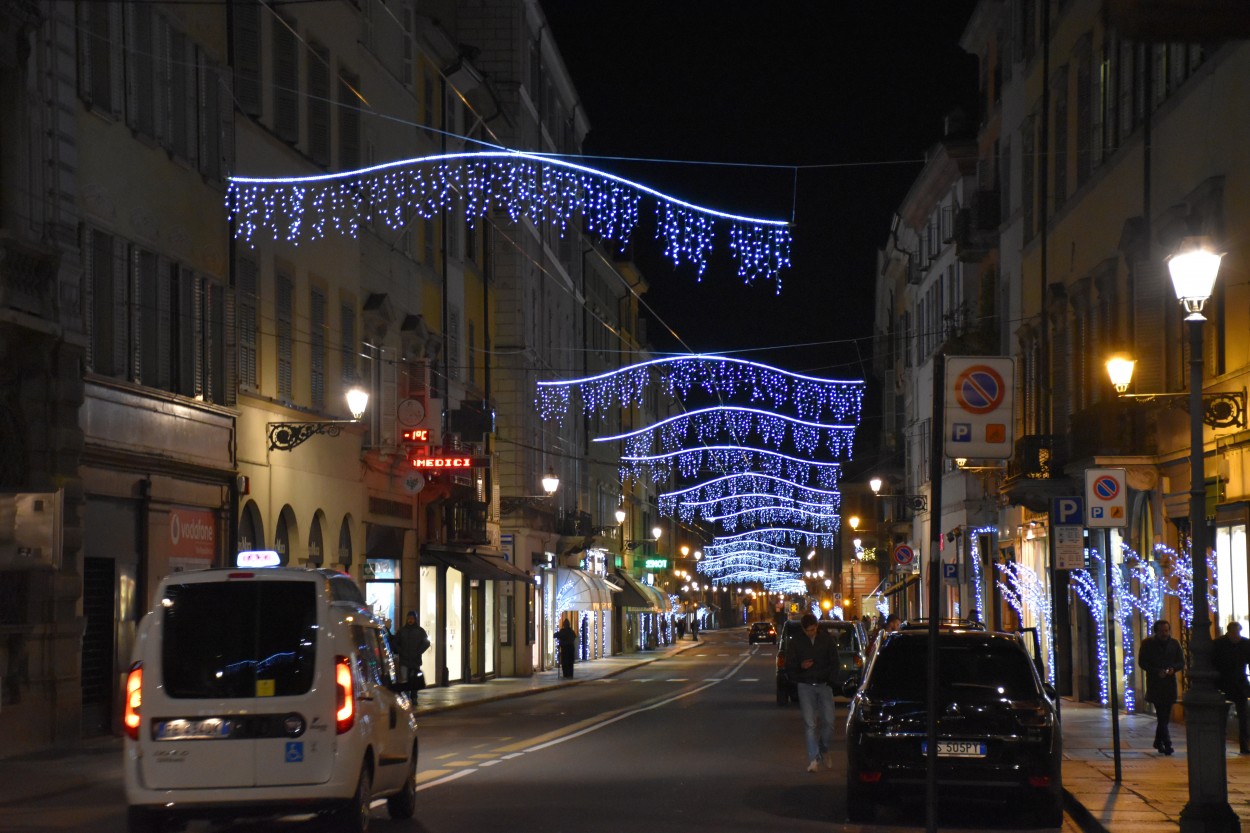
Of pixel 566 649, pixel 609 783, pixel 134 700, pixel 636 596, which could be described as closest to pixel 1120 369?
pixel 609 783

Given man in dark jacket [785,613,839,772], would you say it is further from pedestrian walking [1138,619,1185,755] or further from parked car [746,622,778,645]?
parked car [746,622,778,645]

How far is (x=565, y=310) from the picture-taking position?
66812 mm

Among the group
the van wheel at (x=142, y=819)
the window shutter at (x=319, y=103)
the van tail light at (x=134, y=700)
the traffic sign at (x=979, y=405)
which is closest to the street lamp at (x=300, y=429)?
the window shutter at (x=319, y=103)

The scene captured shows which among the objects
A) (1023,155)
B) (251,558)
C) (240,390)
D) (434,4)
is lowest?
(251,558)

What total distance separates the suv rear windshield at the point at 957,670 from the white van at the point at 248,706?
4.61 metres

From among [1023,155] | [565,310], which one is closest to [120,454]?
[1023,155]

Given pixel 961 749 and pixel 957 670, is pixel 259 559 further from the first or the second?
pixel 961 749

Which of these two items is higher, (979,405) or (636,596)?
(979,405)

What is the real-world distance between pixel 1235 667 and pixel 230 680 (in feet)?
43.5

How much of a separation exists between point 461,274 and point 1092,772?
106ft

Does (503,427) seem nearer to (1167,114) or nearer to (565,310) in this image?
(565,310)

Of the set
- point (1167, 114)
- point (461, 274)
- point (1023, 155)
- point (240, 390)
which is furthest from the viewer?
point (461, 274)

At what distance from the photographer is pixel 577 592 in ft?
212

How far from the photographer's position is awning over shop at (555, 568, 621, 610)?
211 ft
